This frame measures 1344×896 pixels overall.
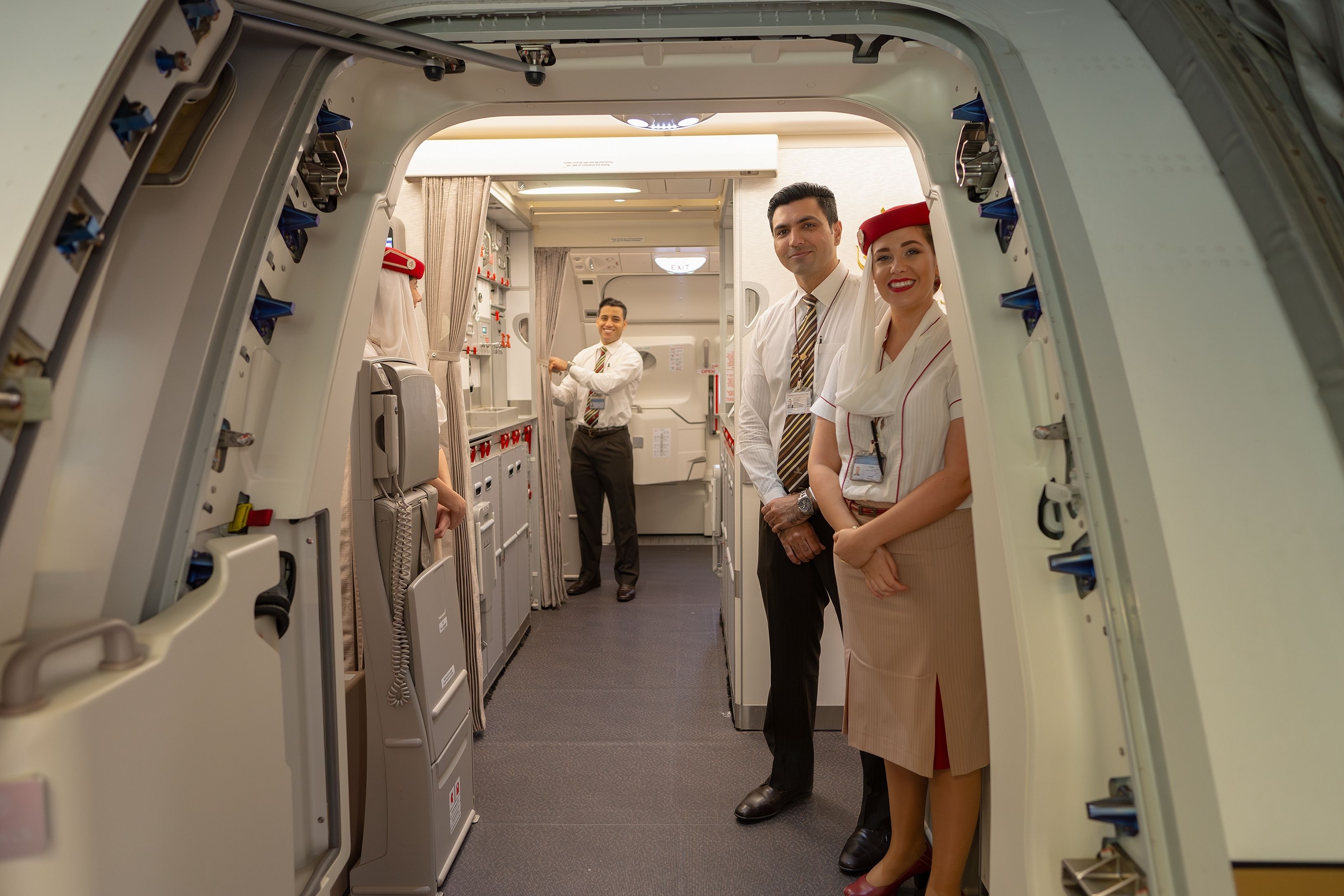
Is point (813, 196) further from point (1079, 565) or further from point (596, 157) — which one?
point (1079, 565)

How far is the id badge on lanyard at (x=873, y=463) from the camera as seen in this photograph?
1.97 m

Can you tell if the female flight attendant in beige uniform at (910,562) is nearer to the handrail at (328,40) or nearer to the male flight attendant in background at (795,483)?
the male flight attendant in background at (795,483)

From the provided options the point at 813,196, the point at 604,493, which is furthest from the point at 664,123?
the point at 604,493

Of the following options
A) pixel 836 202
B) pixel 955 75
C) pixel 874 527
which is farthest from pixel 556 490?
pixel 955 75

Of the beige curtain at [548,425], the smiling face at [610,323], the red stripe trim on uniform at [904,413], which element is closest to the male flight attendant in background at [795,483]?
the red stripe trim on uniform at [904,413]

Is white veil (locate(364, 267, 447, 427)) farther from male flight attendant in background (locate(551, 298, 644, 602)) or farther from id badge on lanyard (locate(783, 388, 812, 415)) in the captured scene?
male flight attendant in background (locate(551, 298, 644, 602))

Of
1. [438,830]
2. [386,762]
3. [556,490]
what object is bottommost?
[438,830]

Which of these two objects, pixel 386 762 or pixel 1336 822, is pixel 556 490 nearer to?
pixel 386 762

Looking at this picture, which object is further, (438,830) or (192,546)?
(438,830)

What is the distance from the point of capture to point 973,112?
1.47 meters

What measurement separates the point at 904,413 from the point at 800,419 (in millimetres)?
648

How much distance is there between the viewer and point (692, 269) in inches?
246

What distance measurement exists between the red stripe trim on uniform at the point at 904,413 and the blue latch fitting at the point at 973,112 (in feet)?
1.82

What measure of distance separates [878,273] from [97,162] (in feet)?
5.31
